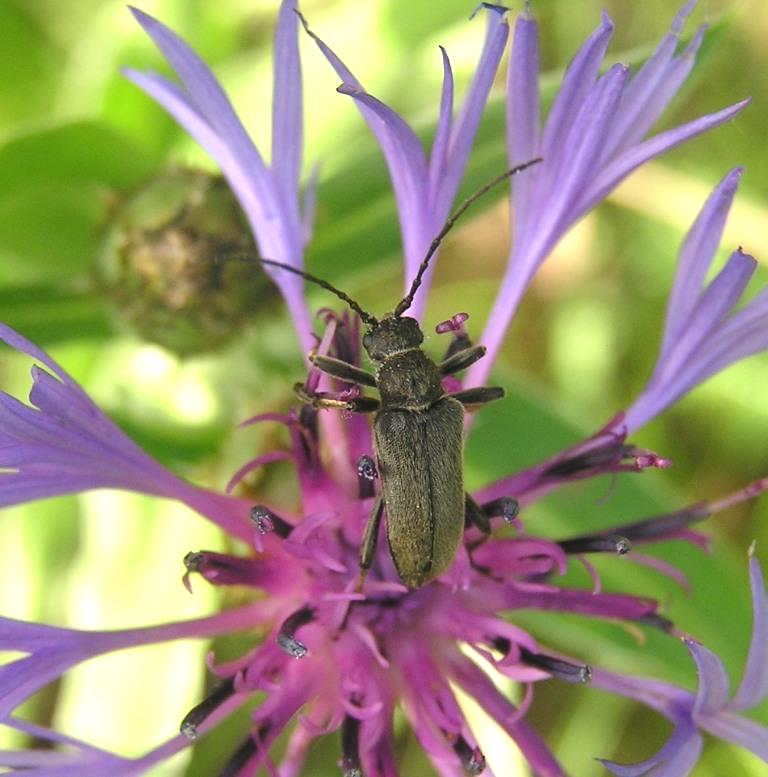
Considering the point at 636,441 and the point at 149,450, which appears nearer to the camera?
the point at 149,450

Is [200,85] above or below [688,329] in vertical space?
above

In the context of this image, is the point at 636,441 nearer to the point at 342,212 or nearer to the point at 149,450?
the point at 342,212

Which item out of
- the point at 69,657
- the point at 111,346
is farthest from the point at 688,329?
the point at 111,346

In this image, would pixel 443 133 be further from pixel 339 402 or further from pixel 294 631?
pixel 294 631

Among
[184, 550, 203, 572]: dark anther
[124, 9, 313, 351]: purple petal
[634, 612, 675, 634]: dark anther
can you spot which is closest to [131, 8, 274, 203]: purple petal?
[124, 9, 313, 351]: purple petal

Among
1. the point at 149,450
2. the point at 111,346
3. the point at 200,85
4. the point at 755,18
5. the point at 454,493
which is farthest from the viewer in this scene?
the point at 755,18
